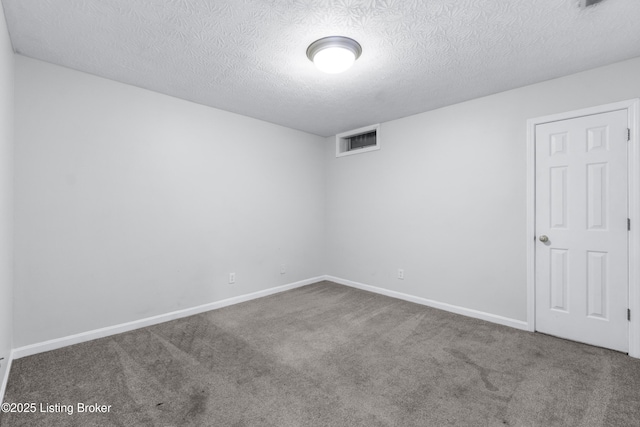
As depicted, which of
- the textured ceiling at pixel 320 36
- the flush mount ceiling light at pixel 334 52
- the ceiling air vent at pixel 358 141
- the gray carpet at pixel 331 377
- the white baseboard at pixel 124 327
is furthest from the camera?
the ceiling air vent at pixel 358 141

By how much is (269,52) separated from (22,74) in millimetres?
2075

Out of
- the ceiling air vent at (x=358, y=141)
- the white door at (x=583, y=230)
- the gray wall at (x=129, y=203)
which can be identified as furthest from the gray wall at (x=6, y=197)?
the white door at (x=583, y=230)

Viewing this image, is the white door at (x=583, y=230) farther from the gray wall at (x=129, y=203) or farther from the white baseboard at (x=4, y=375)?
the white baseboard at (x=4, y=375)

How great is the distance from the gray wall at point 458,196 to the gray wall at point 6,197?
3.75 meters

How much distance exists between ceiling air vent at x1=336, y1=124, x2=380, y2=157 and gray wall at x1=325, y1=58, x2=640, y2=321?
108 millimetres

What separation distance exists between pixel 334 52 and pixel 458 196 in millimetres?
2263

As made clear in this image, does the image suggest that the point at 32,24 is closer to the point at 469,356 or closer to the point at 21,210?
the point at 21,210

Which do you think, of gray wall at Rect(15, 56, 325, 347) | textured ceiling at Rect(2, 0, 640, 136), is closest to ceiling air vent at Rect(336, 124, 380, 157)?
gray wall at Rect(15, 56, 325, 347)

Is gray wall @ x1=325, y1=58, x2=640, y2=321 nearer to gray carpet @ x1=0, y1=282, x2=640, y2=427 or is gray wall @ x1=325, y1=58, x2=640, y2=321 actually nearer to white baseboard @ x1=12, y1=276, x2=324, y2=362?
gray carpet @ x1=0, y1=282, x2=640, y2=427

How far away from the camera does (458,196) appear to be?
341 cm

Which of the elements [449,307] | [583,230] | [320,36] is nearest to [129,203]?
[320,36]

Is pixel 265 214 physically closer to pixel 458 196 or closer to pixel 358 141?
pixel 358 141

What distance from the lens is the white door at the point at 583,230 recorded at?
2.47 m

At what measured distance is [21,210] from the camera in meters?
2.34
